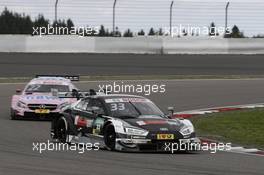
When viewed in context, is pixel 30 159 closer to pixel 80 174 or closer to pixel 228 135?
pixel 80 174

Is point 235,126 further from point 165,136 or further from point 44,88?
point 44,88

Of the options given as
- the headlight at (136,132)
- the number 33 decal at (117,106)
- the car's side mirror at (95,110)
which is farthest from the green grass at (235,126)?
the car's side mirror at (95,110)

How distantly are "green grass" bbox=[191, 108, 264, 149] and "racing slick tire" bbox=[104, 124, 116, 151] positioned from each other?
321cm

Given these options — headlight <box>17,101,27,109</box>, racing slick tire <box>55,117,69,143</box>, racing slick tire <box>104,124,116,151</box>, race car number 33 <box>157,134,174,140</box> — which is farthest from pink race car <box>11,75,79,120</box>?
race car number 33 <box>157,134,174,140</box>

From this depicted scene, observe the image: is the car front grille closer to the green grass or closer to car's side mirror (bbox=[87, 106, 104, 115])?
the green grass

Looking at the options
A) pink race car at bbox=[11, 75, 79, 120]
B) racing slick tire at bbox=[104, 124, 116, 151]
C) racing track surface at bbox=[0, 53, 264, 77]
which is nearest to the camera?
racing slick tire at bbox=[104, 124, 116, 151]

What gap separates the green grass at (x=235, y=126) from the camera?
53.5 feet

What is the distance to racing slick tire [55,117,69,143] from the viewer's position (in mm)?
15281

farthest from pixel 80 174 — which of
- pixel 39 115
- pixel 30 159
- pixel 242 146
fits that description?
pixel 39 115

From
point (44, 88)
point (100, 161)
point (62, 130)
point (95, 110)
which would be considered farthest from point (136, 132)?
point (44, 88)

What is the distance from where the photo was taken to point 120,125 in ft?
44.8

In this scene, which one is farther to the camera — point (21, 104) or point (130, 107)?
point (21, 104)

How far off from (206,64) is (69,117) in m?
20.3

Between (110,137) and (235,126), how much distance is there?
537cm
